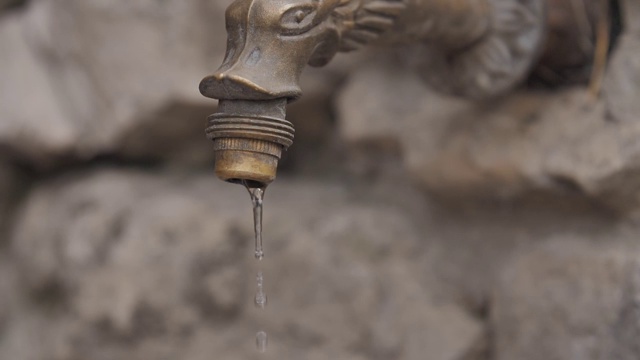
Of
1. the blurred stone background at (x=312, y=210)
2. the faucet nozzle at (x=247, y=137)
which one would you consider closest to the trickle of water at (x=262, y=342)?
the blurred stone background at (x=312, y=210)

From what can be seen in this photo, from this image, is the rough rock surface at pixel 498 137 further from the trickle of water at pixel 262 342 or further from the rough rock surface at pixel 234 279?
the trickle of water at pixel 262 342

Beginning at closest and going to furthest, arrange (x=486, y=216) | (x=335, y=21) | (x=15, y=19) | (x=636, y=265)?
(x=335, y=21) < (x=636, y=265) < (x=486, y=216) < (x=15, y=19)

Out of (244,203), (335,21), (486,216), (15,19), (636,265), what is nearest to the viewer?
(335,21)

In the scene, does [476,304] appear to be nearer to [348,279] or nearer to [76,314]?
[348,279]

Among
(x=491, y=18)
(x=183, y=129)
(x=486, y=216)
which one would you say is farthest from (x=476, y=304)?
(x=183, y=129)

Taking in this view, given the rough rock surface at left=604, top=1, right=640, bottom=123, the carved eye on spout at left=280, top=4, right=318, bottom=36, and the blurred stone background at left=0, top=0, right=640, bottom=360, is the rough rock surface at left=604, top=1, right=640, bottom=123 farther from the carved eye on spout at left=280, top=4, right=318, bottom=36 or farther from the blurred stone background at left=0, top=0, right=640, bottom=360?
the carved eye on spout at left=280, top=4, right=318, bottom=36

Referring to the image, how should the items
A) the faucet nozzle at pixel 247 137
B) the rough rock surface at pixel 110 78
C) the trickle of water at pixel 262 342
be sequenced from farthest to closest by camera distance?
1. the rough rock surface at pixel 110 78
2. the trickle of water at pixel 262 342
3. the faucet nozzle at pixel 247 137
